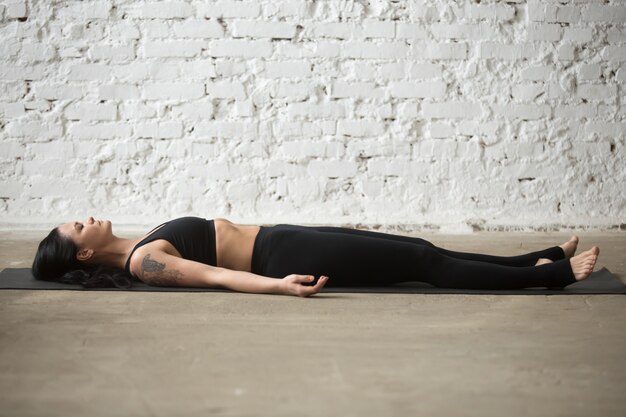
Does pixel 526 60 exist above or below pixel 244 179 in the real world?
above

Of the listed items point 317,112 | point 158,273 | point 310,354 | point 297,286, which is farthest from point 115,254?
point 317,112

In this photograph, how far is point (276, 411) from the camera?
175 centimetres

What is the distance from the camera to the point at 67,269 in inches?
119

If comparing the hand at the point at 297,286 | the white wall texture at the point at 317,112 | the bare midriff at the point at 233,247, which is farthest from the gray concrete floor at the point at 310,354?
the white wall texture at the point at 317,112

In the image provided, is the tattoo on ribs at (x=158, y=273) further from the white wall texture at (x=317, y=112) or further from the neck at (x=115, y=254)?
the white wall texture at (x=317, y=112)

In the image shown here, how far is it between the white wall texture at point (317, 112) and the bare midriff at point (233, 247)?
61.4 inches

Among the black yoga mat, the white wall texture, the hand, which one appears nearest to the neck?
the black yoga mat

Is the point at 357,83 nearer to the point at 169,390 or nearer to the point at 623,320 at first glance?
the point at 623,320

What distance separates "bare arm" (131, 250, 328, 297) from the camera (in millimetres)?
2803

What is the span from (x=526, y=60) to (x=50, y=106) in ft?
10.1

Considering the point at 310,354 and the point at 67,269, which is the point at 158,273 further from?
the point at 310,354

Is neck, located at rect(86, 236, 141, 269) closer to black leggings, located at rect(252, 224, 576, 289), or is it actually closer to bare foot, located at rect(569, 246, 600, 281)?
black leggings, located at rect(252, 224, 576, 289)

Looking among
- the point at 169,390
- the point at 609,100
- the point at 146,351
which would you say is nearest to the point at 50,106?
the point at 146,351

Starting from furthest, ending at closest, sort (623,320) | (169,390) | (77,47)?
(77,47) < (623,320) < (169,390)
